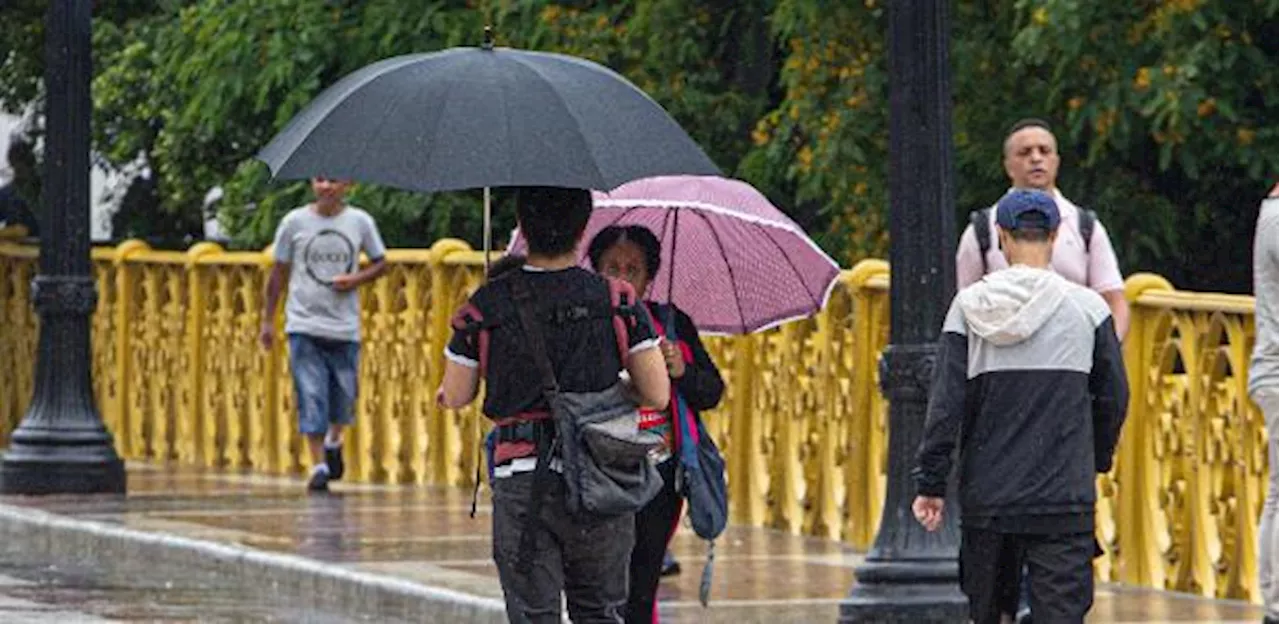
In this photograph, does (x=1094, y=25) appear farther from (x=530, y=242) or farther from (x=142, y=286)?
(x=530, y=242)

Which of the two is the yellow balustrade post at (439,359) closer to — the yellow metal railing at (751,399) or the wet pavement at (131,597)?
the yellow metal railing at (751,399)

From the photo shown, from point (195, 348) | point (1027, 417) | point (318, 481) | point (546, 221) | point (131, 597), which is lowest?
point (131, 597)

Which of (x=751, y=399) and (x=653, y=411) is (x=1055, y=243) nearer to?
(x=653, y=411)

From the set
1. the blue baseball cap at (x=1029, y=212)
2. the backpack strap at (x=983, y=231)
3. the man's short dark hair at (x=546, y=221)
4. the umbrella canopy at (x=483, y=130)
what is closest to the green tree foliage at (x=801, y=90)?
the backpack strap at (x=983, y=231)

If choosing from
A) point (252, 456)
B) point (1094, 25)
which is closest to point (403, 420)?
point (252, 456)

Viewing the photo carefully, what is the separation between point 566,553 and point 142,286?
533 inches

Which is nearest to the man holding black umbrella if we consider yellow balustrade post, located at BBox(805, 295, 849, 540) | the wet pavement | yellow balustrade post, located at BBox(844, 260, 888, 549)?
the wet pavement

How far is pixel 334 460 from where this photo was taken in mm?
19328

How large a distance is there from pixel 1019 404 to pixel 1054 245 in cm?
205

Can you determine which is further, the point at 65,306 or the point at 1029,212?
the point at 65,306

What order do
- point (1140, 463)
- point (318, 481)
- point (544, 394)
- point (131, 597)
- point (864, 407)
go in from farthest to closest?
point (318, 481) < point (864, 407) < point (131, 597) < point (1140, 463) < point (544, 394)

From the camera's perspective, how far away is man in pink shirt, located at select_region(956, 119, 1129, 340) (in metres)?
11.5

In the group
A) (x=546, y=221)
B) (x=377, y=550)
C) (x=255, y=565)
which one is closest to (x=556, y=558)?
(x=546, y=221)

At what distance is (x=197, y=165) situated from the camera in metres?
25.8
